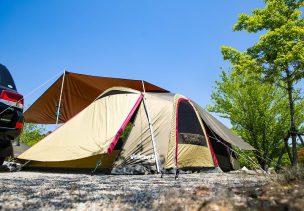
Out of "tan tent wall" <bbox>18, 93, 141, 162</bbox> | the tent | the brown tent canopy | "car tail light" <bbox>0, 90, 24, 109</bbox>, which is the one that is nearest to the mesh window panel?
the tent

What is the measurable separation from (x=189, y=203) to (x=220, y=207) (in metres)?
0.35

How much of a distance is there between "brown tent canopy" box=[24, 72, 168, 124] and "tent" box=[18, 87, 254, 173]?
1.48 metres

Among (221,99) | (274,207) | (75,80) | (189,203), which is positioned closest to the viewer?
(274,207)

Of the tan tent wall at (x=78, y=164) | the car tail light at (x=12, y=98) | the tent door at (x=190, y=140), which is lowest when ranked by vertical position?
the tan tent wall at (x=78, y=164)

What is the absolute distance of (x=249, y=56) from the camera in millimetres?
15547

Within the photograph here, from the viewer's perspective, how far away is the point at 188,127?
29.3ft

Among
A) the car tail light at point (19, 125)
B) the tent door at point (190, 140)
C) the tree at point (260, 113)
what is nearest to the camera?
the car tail light at point (19, 125)

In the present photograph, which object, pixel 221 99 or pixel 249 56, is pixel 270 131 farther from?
pixel 249 56

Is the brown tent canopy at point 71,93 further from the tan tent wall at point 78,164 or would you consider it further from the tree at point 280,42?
the tree at point 280,42

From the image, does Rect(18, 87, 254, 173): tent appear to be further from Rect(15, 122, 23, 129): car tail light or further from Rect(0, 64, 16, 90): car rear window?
Rect(0, 64, 16, 90): car rear window

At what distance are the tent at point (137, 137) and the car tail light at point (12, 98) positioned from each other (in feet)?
6.00

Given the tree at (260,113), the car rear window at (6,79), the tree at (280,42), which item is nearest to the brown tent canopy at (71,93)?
the car rear window at (6,79)

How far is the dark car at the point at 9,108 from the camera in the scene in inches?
253

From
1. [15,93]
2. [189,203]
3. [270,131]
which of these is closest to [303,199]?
[189,203]
